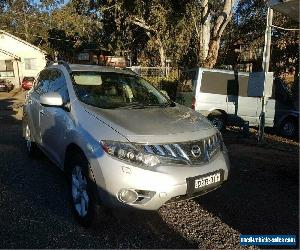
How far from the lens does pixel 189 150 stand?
404cm

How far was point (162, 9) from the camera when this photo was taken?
68.4 ft

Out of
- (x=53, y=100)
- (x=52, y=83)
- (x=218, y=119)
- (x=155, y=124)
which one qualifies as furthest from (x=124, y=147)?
(x=218, y=119)

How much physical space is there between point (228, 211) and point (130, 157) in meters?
1.75

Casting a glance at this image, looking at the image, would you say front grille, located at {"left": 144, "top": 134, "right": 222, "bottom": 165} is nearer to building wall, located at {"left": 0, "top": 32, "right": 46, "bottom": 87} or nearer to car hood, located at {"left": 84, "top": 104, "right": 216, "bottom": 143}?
car hood, located at {"left": 84, "top": 104, "right": 216, "bottom": 143}

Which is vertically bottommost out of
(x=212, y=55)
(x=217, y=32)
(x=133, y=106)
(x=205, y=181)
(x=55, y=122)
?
(x=205, y=181)

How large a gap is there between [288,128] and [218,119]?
219 cm

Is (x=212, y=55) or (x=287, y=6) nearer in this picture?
(x=287, y=6)

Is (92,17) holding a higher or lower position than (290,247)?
higher

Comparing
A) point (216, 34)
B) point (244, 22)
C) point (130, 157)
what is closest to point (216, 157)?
point (130, 157)

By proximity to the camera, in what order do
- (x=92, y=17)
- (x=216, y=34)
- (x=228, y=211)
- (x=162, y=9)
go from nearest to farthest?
(x=228, y=211)
(x=216, y=34)
(x=162, y=9)
(x=92, y=17)

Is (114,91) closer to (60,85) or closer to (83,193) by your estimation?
(60,85)

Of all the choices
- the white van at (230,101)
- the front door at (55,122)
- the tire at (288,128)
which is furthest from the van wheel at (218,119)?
the front door at (55,122)

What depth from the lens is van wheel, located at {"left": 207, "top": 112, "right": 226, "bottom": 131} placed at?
11133 millimetres

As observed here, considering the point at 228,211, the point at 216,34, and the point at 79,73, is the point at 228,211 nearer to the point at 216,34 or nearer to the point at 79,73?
the point at 79,73
